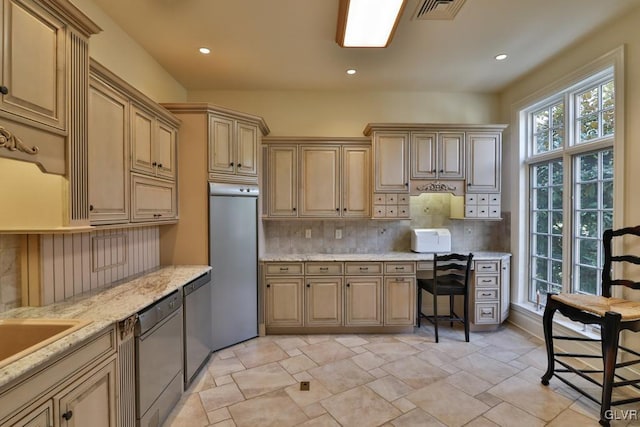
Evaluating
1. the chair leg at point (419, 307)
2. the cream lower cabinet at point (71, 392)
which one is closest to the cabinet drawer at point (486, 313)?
the chair leg at point (419, 307)

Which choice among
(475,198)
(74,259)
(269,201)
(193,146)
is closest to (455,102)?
(475,198)

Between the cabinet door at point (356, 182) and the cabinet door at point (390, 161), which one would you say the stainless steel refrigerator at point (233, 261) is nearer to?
the cabinet door at point (356, 182)

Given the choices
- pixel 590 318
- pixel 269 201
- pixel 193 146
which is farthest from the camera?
pixel 269 201

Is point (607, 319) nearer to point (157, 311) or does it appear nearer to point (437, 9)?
point (437, 9)

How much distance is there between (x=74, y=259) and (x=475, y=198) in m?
3.98

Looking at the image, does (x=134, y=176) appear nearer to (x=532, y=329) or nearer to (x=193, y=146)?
(x=193, y=146)

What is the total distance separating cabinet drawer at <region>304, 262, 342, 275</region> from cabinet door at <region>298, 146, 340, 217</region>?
612 millimetres

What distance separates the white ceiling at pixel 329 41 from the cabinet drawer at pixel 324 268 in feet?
7.19

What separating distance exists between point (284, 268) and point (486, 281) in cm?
240

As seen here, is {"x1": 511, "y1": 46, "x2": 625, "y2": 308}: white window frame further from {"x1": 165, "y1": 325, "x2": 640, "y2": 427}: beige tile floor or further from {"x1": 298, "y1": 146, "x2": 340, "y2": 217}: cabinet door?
{"x1": 298, "y1": 146, "x2": 340, "y2": 217}: cabinet door

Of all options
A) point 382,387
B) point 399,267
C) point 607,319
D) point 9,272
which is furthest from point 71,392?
point 607,319

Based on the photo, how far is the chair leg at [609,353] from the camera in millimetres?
1917

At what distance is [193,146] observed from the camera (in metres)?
2.85

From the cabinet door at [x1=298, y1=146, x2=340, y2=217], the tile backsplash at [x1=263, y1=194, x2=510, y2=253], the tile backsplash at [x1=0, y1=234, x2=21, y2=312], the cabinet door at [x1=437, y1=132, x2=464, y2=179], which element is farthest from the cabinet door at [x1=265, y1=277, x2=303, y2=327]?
the cabinet door at [x1=437, y1=132, x2=464, y2=179]
